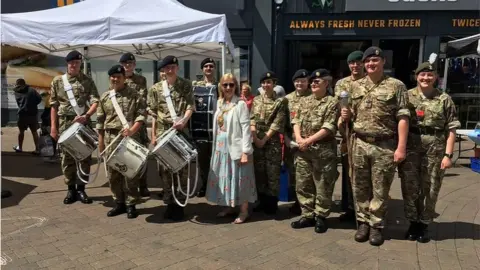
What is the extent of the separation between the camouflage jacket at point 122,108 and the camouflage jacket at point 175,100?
0.18 m

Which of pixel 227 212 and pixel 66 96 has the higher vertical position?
pixel 66 96

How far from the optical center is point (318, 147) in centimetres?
427

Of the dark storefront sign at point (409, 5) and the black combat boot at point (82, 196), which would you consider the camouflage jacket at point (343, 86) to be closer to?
the black combat boot at point (82, 196)

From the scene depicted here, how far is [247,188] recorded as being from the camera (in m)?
4.60

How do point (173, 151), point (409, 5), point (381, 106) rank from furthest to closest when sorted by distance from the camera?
point (409, 5) → point (173, 151) → point (381, 106)

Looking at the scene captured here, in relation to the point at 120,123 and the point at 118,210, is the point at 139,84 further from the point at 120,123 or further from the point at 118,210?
the point at 118,210

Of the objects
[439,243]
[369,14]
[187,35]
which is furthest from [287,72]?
[439,243]

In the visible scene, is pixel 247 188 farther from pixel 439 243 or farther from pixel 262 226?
pixel 439 243

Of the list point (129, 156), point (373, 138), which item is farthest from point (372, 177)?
point (129, 156)

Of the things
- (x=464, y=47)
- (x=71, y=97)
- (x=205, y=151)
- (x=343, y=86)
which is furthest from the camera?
(x=464, y=47)

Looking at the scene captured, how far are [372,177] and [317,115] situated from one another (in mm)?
831

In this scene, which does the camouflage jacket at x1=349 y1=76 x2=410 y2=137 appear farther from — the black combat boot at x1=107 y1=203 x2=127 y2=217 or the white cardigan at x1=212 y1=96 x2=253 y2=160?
the black combat boot at x1=107 y1=203 x2=127 y2=217

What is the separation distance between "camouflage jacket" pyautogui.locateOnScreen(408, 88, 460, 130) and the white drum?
2.82m

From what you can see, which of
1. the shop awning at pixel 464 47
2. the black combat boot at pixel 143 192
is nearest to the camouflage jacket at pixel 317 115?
the black combat boot at pixel 143 192
